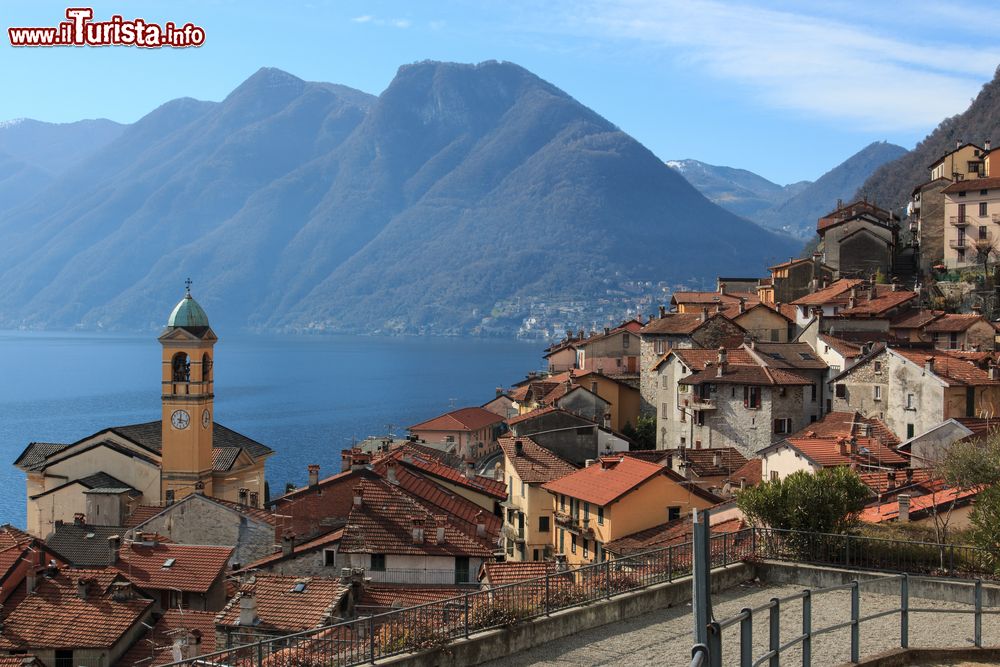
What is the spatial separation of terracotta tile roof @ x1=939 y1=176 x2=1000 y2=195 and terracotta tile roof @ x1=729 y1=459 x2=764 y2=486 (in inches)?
1226

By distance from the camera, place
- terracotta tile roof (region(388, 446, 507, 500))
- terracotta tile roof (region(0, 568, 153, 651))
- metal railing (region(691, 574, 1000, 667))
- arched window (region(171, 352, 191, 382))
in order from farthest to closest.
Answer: arched window (region(171, 352, 191, 382)), terracotta tile roof (region(388, 446, 507, 500)), terracotta tile roof (region(0, 568, 153, 651)), metal railing (region(691, 574, 1000, 667))

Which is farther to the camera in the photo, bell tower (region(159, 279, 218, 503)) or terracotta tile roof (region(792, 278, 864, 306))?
terracotta tile roof (region(792, 278, 864, 306))

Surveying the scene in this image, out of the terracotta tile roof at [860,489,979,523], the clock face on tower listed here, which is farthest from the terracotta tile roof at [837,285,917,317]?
the clock face on tower

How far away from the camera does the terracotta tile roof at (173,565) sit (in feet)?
93.7

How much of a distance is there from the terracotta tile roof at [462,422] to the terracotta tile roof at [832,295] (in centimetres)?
2748

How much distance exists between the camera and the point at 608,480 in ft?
118

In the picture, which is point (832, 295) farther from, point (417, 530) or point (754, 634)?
point (754, 634)

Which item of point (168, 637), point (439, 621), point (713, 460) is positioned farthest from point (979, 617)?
point (713, 460)

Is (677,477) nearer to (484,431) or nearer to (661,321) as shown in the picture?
(661,321)

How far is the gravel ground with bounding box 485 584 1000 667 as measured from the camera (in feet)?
45.4

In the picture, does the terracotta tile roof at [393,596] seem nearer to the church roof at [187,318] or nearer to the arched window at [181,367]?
the arched window at [181,367]

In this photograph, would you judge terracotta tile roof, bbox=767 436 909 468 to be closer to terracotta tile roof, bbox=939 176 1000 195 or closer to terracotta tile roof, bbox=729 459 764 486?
terracotta tile roof, bbox=729 459 764 486

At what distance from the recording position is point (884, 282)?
69.9 m

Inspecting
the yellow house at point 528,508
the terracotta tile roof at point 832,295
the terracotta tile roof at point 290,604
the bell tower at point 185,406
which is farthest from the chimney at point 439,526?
the terracotta tile roof at point 832,295
